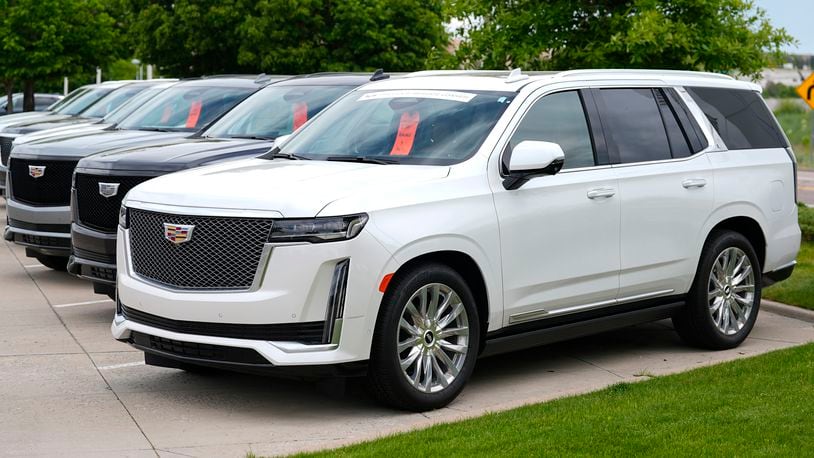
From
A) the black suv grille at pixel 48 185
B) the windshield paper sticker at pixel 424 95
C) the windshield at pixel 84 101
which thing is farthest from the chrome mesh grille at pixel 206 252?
the windshield at pixel 84 101

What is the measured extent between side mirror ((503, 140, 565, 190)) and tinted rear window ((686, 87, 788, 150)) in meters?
2.09

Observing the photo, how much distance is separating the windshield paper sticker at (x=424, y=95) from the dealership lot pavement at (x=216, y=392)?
178 centimetres

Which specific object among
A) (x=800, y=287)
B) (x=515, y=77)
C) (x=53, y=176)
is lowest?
(x=800, y=287)

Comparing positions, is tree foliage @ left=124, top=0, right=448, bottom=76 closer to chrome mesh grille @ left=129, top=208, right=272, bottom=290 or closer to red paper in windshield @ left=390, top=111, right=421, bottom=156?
red paper in windshield @ left=390, top=111, right=421, bottom=156

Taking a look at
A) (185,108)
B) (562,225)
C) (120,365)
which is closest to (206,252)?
(120,365)

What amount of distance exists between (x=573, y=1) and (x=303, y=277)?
954 centimetres

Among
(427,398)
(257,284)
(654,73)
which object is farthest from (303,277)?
(654,73)

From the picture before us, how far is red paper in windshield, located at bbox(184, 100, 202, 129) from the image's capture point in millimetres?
13164

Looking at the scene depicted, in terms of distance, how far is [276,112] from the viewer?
1163cm

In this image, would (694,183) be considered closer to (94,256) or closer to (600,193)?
(600,193)

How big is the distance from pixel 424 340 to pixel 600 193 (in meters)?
1.68

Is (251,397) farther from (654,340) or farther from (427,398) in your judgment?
(654,340)

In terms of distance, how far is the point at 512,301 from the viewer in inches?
295

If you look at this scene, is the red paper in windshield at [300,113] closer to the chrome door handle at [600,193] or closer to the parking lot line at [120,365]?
the parking lot line at [120,365]
